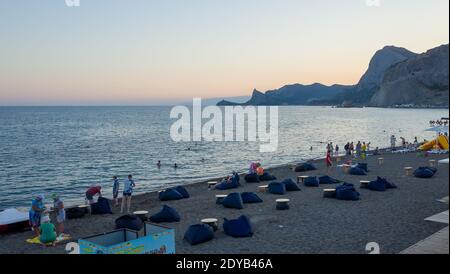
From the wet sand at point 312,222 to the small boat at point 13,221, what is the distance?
1.51 feet

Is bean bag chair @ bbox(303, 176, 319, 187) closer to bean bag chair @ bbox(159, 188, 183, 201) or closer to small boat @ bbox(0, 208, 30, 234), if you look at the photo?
bean bag chair @ bbox(159, 188, 183, 201)

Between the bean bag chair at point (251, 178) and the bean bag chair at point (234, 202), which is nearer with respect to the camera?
the bean bag chair at point (234, 202)

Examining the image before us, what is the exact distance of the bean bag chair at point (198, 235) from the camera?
14328 mm

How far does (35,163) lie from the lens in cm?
5175

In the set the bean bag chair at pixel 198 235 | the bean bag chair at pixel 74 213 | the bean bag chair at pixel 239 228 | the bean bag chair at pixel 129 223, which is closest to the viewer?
the bean bag chair at pixel 198 235

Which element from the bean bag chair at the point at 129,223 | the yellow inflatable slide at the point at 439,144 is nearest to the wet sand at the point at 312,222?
the bean bag chair at the point at 129,223

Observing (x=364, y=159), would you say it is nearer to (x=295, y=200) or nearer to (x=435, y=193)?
(x=435, y=193)

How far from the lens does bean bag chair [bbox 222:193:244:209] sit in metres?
20.2

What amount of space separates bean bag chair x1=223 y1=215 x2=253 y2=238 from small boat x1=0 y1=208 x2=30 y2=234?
8.82 meters

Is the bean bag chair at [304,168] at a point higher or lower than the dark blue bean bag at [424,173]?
lower

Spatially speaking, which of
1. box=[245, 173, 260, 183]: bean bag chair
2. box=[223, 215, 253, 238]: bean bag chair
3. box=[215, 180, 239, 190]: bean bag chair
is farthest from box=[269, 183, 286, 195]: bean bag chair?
box=[223, 215, 253, 238]: bean bag chair

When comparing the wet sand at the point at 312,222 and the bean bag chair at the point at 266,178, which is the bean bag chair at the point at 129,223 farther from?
the bean bag chair at the point at 266,178
